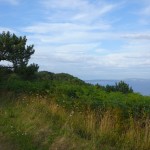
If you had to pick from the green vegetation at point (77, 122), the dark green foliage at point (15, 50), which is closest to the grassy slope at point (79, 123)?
the green vegetation at point (77, 122)

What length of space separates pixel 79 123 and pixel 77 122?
0.10 metres

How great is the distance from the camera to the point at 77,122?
39.2 feet

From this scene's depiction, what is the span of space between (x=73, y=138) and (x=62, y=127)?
1348 millimetres

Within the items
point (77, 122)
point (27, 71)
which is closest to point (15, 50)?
point (27, 71)

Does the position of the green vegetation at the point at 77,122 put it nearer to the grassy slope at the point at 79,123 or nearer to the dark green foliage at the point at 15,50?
the grassy slope at the point at 79,123

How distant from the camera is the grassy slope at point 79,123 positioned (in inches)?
399

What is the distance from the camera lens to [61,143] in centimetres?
1028

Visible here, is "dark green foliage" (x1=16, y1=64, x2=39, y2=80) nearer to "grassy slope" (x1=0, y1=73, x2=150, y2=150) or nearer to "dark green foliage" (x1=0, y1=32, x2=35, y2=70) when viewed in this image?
"dark green foliage" (x1=0, y1=32, x2=35, y2=70)

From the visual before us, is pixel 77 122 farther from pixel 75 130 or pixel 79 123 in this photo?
pixel 75 130

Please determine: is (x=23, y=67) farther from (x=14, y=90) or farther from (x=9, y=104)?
(x=9, y=104)

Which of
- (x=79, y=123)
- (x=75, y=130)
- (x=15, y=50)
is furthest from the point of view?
(x=15, y=50)

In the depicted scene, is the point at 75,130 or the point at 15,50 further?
the point at 15,50

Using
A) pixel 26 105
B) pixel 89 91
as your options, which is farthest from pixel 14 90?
pixel 89 91

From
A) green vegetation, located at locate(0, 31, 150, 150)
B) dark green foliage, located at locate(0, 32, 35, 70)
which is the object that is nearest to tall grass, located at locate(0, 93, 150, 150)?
green vegetation, located at locate(0, 31, 150, 150)
